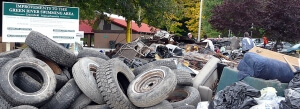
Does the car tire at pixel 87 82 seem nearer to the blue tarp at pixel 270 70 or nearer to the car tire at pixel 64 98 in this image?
the car tire at pixel 64 98

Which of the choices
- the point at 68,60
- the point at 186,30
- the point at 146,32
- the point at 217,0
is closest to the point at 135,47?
the point at 68,60

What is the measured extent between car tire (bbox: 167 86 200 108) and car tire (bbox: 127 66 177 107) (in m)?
0.52

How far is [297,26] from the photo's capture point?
64.7 ft

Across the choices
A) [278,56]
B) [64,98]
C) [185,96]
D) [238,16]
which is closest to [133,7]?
[185,96]

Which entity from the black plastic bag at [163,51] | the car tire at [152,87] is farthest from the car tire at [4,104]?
the black plastic bag at [163,51]

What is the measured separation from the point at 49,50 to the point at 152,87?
6.56 ft

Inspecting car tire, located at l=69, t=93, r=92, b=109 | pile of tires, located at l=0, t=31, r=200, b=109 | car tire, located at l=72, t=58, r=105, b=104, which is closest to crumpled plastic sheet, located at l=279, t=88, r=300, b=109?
pile of tires, located at l=0, t=31, r=200, b=109

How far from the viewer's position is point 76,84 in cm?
608

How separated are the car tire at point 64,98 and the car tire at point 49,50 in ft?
2.73

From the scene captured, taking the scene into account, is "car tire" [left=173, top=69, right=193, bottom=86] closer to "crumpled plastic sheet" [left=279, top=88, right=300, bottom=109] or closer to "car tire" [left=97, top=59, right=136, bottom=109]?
"car tire" [left=97, top=59, right=136, bottom=109]

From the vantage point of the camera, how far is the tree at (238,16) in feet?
76.3

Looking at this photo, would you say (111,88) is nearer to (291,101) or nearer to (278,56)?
(291,101)

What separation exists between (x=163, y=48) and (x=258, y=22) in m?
9.76

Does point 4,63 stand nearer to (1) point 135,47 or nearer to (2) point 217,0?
(1) point 135,47
